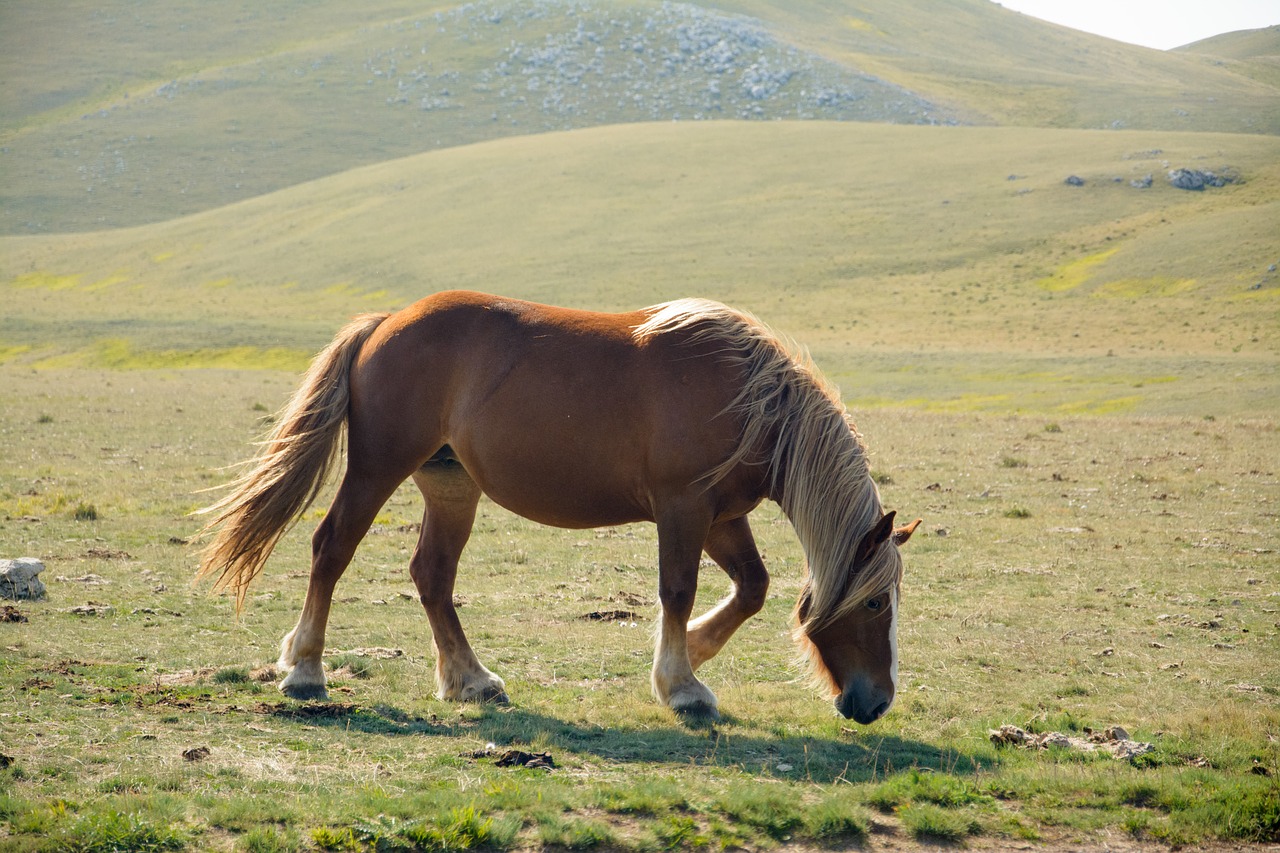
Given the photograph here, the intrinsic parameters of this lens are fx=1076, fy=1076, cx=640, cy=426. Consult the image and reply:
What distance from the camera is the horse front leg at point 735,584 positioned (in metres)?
7.28

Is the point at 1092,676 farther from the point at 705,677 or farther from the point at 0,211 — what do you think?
the point at 0,211

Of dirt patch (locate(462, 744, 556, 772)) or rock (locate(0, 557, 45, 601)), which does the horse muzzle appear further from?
rock (locate(0, 557, 45, 601))

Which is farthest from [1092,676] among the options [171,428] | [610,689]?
[171,428]

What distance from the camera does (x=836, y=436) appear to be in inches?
267

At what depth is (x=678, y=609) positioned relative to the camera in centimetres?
682

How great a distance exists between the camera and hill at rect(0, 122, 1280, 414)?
40.2 m

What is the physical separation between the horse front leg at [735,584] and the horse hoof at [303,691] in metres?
2.44

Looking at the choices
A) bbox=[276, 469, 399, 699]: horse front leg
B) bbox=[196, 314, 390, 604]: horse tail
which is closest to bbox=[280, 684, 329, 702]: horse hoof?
bbox=[276, 469, 399, 699]: horse front leg

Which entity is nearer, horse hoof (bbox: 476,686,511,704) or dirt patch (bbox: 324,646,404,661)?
horse hoof (bbox: 476,686,511,704)

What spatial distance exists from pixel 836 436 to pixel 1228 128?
120858 mm

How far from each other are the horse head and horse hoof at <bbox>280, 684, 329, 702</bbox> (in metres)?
3.14

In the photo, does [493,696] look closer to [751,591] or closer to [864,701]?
[751,591]

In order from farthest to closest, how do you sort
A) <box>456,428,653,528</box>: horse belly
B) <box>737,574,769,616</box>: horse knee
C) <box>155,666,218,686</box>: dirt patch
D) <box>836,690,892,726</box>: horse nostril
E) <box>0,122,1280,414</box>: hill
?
<box>0,122,1280,414</box>: hill → <box>737,574,769,616</box>: horse knee → <box>155,666,218,686</box>: dirt patch → <box>456,428,653,528</box>: horse belly → <box>836,690,892,726</box>: horse nostril

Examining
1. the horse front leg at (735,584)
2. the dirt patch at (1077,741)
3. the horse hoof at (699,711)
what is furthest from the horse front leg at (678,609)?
the dirt patch at (1077,741)
